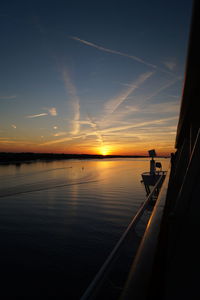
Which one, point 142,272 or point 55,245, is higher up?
point 142,272

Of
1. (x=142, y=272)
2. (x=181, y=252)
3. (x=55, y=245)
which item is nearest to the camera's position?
(x=142, y=272)

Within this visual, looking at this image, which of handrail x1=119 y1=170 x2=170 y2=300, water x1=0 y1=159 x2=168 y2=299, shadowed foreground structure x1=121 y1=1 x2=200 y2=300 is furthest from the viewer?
water x1=0 y1=159 x2=168 y2=299

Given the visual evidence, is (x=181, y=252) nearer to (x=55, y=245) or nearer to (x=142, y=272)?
(x=142, y=272)

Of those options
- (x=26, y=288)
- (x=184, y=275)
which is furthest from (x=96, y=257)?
(x=184, y=275)

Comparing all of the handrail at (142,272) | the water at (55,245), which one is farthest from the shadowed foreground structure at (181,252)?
the water at (55,245)

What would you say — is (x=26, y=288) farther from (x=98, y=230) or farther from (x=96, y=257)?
(x=98, y=230)

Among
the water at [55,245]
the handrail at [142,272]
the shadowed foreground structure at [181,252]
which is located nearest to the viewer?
the handrail at [142,272]

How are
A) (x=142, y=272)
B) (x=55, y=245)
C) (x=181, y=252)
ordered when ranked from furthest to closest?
1. (x=55, y=245)
2. (x=181, y=252)
3. (x=142, y=272)

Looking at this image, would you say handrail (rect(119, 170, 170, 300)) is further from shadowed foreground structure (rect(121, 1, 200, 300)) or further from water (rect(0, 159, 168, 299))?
water (rect(0, 159, 168, 299))

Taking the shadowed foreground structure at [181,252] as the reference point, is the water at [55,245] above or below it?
below

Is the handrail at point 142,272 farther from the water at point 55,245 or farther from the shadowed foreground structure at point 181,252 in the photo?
the water at point 55,245

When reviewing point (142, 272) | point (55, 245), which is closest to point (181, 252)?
point (142, 272)

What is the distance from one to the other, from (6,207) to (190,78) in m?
15.2

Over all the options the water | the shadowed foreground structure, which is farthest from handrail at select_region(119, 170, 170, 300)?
the water
